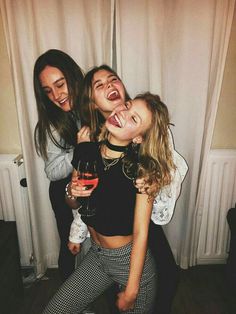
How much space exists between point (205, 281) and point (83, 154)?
1.52 m

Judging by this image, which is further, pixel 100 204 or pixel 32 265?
pixel 32 265

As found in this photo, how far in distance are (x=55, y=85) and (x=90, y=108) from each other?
22 cm

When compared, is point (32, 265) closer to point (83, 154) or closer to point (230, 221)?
point (83, 154)

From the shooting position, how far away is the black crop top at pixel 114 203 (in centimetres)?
121

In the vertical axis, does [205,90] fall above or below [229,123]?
above

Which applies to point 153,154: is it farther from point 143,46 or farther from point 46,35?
point 46,35

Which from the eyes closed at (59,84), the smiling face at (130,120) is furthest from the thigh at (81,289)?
the eyes closed at (59,84)

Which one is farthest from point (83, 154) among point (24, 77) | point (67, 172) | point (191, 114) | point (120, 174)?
point (191, 114)

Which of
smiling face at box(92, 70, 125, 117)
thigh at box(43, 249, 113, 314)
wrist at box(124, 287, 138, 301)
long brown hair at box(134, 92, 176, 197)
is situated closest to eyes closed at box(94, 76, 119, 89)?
smiling face at box(92, 70, 125, 117)

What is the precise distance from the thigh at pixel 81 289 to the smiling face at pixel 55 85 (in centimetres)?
84

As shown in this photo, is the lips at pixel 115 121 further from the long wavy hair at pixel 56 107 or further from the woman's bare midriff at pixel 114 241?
the woman's bare midriff at pixel 114 241

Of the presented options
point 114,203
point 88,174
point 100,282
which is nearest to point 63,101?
point 88,174

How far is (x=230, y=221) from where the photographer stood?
1928 millimetres

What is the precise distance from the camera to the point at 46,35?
1663 mm
